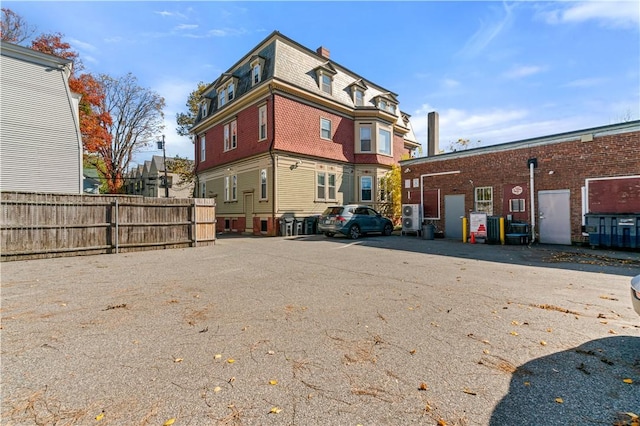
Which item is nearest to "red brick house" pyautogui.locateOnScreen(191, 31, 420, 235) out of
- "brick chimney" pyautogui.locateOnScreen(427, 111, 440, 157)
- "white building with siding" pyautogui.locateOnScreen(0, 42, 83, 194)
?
"brick chimney" pyautogui.locateOnScreen(427, 111, 440, 157)

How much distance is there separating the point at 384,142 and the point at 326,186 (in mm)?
6194

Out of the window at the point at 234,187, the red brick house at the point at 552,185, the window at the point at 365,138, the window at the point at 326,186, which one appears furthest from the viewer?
the window at the point at 365,138

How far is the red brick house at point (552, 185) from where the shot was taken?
1102cm

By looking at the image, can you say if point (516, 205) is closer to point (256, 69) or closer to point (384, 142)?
point (384, 142)

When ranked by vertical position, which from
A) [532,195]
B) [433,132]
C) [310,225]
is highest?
[433,132]

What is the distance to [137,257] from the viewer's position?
9.82m

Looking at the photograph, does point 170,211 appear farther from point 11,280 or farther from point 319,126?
point 319,126

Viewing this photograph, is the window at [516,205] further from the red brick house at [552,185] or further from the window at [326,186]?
the window at [326,186]

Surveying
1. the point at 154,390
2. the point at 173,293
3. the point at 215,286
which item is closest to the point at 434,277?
the point at 215,286

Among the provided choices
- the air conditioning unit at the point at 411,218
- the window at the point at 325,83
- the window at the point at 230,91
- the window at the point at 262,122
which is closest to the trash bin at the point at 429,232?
the air conditioning unit at the point at 411,218

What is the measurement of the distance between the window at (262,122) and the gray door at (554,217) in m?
14.2

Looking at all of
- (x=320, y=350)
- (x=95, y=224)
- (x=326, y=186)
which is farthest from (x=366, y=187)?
(x=320, y=350)

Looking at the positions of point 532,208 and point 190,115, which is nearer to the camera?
point 532,208

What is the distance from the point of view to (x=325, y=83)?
65.1 feet
